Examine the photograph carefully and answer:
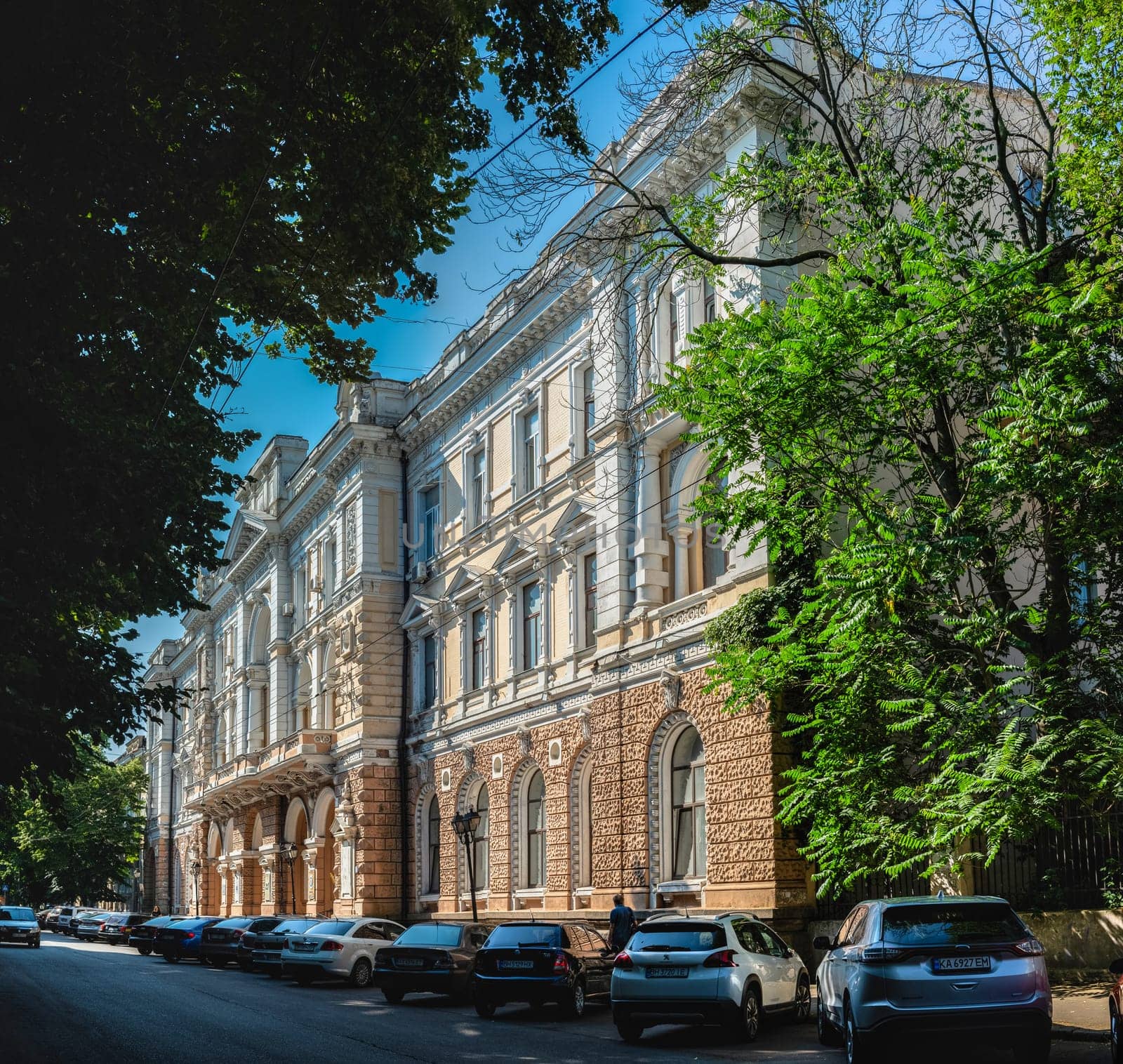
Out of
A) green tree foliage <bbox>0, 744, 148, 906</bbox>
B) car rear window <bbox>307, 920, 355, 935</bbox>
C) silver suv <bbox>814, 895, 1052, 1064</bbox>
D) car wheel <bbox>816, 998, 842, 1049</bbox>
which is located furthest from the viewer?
green tree foliage <bbox>0, 744, 148, 906</bbox>

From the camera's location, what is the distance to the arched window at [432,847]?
132 ft

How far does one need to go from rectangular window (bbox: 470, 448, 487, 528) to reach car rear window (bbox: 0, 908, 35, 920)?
25.0 m

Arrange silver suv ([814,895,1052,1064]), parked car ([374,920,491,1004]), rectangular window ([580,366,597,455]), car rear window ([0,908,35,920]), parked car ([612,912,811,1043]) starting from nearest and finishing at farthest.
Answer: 1. silver suv ([814,895,1052,1064])
2. parked car ([612,912,811,1043])
3. parked car ([374,920,491,1004])
4. rectangular window ([580,366,597,455])
5. car rear window ([0,908,35,920])

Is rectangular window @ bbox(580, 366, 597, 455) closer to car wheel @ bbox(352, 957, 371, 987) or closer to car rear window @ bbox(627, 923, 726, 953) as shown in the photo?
car wheel @ bbox(352, 957, 371, 987)

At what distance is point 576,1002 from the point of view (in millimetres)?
21594

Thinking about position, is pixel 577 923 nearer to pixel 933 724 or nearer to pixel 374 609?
pixel 933 724

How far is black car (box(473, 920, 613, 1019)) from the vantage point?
21406mm

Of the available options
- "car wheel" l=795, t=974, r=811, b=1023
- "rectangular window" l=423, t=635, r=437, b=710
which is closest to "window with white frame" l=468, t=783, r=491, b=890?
"rectangular window" l=423, t=635, r=437, b=710

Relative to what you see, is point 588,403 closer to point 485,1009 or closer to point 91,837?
point 485,1009

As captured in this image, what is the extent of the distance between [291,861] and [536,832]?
19534mm

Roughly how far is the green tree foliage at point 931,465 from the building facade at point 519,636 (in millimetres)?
2121

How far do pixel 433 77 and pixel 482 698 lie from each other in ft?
77.8

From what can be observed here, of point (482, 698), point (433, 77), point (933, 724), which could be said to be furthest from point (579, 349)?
point (433, 77)

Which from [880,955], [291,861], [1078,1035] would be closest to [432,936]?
[1078,1035]
